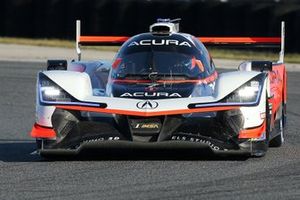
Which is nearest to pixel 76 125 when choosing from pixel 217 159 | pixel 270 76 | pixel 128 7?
pixel 217 159

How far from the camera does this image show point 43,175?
8.59m

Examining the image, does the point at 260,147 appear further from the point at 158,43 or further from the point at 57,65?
the point at 57,65

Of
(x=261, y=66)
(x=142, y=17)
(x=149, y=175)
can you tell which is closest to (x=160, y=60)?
(x=261, y=66)

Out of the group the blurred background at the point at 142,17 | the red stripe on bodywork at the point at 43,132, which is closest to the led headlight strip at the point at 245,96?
the red stripe on bodywork at the point at 43,132

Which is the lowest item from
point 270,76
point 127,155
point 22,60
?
point 22,60

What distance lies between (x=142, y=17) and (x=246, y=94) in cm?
1838

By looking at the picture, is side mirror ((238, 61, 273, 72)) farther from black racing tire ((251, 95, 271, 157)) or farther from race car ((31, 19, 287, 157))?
black racing tire ((251, 95, 271, 157))

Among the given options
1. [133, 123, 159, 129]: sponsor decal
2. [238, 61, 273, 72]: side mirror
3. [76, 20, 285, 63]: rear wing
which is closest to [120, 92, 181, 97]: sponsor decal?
[133, 123, 159, 129]: sponsor decal

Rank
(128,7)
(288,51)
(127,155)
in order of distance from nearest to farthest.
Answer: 1. (127,155)
2. (288,51)
3. (128,7)

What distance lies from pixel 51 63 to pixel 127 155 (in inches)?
65.0

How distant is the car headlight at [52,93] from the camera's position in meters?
9.54

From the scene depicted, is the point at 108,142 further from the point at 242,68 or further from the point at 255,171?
the point at 242,68

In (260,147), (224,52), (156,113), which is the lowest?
(224,52)

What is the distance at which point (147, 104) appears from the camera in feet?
30.5
